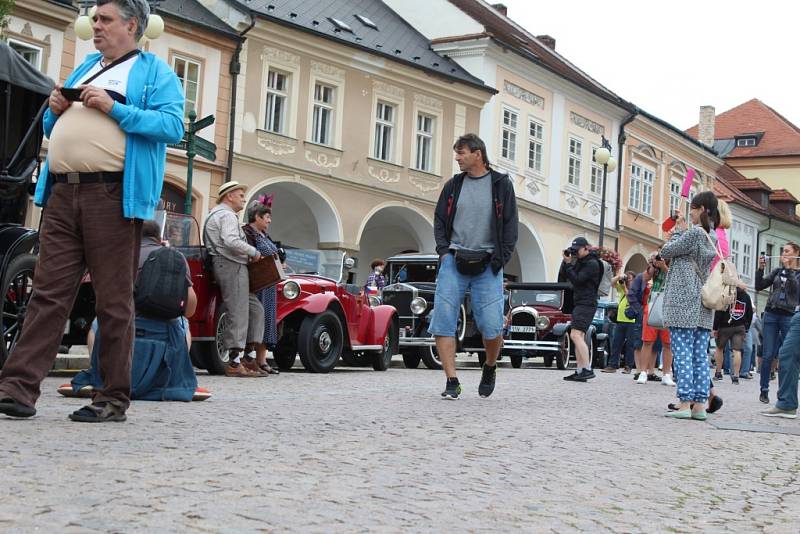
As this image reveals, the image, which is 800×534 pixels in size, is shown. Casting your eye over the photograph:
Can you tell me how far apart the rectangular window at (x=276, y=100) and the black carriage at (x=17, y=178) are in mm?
19426

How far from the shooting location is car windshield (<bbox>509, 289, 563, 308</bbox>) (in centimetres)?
2386

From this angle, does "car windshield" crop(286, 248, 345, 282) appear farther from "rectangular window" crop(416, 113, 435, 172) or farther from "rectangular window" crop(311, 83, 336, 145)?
"rectangular window" crop(416, 113, 435, 172)

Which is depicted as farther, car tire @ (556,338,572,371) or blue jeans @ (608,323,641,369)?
car tire @ (556,338,572,371)

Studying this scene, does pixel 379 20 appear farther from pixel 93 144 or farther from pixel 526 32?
pixel 93 144

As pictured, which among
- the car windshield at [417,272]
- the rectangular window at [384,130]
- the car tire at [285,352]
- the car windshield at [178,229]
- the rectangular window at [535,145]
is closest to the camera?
the car windshield at [178,229]

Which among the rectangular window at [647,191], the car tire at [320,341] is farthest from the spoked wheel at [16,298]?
the rectangular window at [647,191]

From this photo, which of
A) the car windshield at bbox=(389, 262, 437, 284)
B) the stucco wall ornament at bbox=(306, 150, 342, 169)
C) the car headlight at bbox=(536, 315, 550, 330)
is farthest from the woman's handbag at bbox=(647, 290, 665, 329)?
the stucco wall ornament at bbox=(306, 150, 342, 169)

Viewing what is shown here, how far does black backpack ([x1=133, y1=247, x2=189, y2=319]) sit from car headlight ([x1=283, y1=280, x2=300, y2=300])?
518cm

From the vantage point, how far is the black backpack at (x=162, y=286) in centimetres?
786

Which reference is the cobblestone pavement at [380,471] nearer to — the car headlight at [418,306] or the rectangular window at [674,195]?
the car headlight at [418,306]

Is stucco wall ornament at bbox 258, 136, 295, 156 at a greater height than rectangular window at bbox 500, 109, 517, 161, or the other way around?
rectangular window at bbox 500, 109, 517, 161

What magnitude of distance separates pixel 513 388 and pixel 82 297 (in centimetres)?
420

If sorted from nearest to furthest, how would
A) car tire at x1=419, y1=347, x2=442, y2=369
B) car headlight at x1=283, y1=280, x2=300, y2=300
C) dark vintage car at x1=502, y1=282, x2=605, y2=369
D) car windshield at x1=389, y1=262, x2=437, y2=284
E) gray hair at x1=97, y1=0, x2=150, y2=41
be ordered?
gray hair at x1=97, y1=0, x2=150, y2=41 < car headlight at x1=283, y1=280, x2=300, y2=300 < car tire at x1=419, y1=347, x2=442, y2=369 < car windshield at x1=389, y1=262, x2=437, y2=284 < dark vintage car at x1=502, y1=282, x2=605, y2=369

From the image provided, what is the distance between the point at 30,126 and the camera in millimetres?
9781
